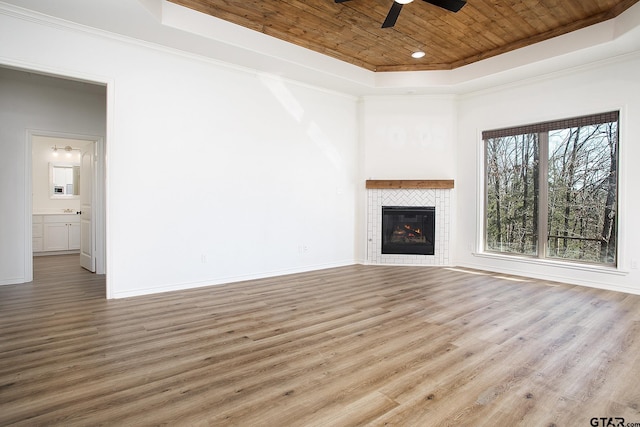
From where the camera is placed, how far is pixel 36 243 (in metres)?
7.01

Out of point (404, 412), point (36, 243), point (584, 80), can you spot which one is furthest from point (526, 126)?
point (36, 243)

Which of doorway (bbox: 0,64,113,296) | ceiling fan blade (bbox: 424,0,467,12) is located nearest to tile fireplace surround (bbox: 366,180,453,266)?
ceiling fan blade (bbox: 424,0,467,12)

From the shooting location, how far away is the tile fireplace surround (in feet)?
19.5

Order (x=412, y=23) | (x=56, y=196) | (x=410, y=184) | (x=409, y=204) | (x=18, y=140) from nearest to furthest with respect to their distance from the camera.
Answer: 1. (x=412, y=23)
2. (x=18, y=140)
3. (x=410, y=184)
4. (x=409, y=204)
5. (x=56, y=196)

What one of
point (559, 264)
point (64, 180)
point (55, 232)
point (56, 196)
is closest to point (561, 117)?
point (559, 264)

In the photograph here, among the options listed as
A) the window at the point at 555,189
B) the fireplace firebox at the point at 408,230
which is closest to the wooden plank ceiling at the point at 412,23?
the window at the point at 555,189

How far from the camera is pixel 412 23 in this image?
4145 millimetres

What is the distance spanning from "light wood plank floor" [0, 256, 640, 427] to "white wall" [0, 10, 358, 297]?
724 mm

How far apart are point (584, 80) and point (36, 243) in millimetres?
9932

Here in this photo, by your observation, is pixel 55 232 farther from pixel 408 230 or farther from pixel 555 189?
pixel 555 189

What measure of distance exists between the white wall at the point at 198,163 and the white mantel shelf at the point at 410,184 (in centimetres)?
72

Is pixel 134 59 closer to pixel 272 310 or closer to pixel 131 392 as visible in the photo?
pixel 272 310

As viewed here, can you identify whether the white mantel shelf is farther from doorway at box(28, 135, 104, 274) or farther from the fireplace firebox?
doorway at box(28, 135, 104, 274)

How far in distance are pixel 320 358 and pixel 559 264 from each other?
13.7 feet
